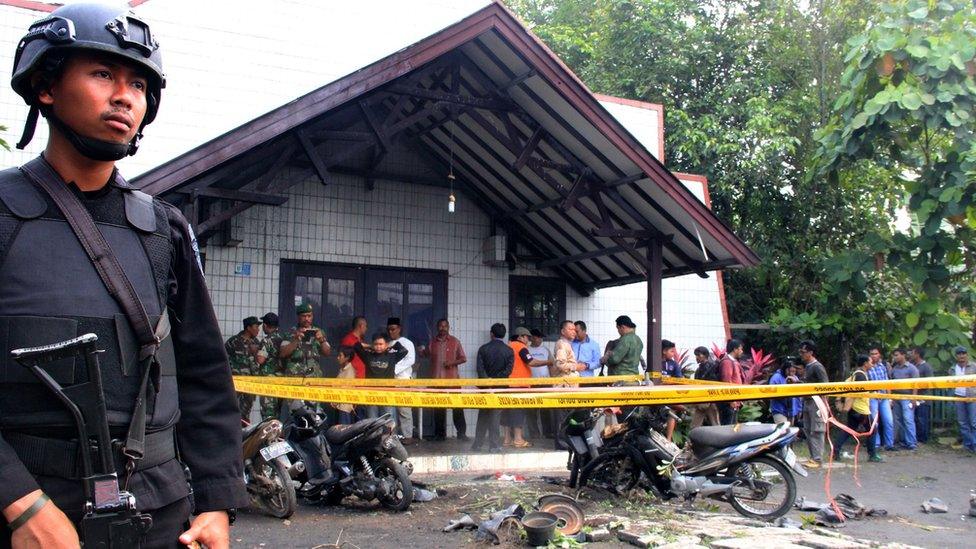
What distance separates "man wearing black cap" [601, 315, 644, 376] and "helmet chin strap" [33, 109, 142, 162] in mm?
10331

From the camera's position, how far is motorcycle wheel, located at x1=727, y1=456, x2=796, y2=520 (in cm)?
743

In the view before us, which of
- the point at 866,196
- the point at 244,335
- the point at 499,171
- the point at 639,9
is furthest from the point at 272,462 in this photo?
the point at 639,9

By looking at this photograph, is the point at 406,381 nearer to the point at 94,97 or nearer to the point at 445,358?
the point at 445,358

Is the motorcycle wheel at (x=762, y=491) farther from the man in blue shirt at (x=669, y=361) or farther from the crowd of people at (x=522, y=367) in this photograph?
the man in blue shirt at (x=669, y=361)

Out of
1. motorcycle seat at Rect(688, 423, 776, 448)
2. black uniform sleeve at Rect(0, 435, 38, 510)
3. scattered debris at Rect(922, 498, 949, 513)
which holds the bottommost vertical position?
scattered debris at Rect(922, 498, 949, 513)

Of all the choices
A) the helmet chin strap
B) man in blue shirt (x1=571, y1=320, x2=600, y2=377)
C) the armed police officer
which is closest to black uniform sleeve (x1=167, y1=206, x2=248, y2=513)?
the armed police officer

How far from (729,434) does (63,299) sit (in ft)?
22.8

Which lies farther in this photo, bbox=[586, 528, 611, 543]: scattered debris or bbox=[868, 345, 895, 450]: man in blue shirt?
bbox=[868, 345, 895, 450]: man in blue shirt

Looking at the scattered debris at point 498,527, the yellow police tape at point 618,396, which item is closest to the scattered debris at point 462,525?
the scattered debris at point 498,527

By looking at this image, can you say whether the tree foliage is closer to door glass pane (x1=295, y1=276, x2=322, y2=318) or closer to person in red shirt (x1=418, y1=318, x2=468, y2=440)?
person in red shirt (x1=418, y1=318, x2=468, y2=440)

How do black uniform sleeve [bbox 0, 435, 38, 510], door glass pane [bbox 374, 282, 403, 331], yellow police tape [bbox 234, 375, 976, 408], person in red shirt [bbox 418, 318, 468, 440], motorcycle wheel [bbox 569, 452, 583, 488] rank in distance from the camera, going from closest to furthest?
black uniform sleeve [bbox 0, 435, 38, 510]
yellow police tape [bbox 234, 375, 976, 408]
motorcycle wheel [bbox 569, 452, 583, 488]
person in red shirt [bbox 418, 318, 468, 440]
door glass pane [bbox 374, 282, 403, 331]

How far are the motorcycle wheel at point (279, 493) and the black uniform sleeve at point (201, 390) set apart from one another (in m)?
5.26

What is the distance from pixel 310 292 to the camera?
11.8 m

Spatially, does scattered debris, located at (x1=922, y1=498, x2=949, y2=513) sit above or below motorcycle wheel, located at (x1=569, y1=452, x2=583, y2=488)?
below
